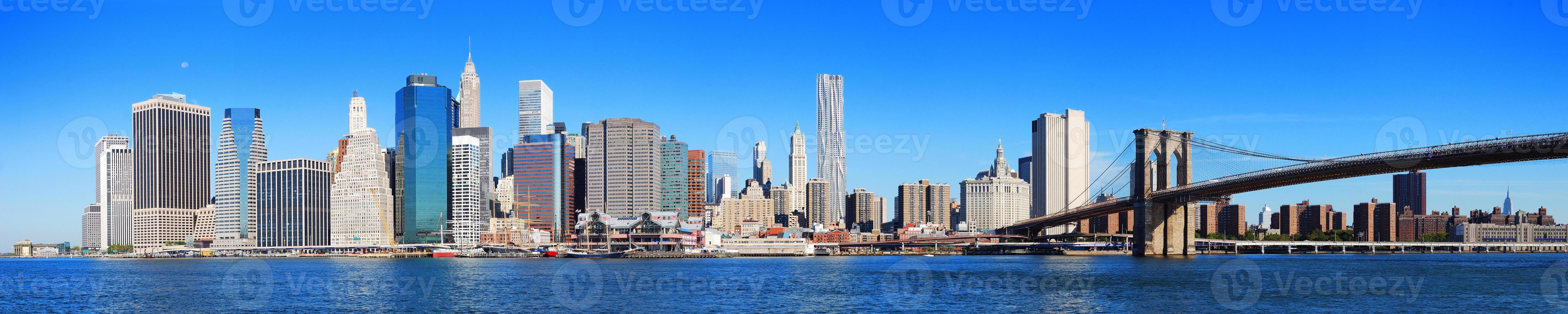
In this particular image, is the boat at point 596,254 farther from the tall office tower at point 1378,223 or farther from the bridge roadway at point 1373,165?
the tall office tower at point 1378,223

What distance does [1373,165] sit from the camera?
72.7m

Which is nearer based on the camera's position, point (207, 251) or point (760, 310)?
point (760, 310)

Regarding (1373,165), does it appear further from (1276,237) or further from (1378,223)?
(1378,223)

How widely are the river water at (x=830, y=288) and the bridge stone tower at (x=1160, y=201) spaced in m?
9.52

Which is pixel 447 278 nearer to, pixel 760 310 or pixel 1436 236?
pixel 760 310

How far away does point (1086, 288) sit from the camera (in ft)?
180

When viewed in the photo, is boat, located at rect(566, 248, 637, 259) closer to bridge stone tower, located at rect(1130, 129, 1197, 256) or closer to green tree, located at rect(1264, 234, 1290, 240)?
bridge stone tower, located at rect(1130, 129, 1197, 256)

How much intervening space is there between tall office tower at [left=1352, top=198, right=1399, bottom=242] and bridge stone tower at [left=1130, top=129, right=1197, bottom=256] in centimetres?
9357

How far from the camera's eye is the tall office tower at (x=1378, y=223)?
186 m

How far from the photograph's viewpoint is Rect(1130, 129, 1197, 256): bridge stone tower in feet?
340

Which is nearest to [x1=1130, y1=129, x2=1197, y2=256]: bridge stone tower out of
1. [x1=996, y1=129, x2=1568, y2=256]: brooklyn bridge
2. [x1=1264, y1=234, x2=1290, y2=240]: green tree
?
[x1=996, y1=129, x2=1568, y2=256]: brooklyn bridge

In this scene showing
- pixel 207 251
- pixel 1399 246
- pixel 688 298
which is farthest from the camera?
pixel 207 251

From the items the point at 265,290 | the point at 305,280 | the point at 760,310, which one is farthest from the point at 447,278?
the point at 760,310

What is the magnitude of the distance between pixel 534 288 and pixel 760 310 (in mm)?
17666
